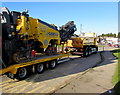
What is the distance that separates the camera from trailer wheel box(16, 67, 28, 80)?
544 centimetres

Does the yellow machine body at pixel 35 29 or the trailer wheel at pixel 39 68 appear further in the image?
the trailer wheel at pixel 39 68

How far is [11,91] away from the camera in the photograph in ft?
14.5

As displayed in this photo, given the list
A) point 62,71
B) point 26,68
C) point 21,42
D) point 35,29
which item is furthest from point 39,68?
point 35,29

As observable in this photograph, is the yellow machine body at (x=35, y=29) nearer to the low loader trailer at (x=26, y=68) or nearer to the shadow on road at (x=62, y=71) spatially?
the low loader trailer at (x=26, y=68)

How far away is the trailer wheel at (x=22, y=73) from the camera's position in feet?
17.8

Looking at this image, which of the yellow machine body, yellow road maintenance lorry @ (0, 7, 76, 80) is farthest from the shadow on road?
the yellow machine body

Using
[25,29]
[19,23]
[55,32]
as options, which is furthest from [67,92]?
[55,32]

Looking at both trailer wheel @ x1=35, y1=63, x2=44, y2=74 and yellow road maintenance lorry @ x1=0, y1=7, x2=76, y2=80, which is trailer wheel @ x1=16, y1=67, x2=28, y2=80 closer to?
yellow road maintenance lorry @ x1=0, y1=7, x2=76, y2=80

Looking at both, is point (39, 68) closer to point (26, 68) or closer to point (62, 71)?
point (26, 68)

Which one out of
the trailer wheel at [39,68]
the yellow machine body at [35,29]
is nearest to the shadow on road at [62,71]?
the trailer wheel at [39,68]

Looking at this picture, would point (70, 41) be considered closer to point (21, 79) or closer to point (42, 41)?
point (42, 41)

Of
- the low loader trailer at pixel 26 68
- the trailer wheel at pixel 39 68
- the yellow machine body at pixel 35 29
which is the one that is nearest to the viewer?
the low loader trailer at pixel 26 68

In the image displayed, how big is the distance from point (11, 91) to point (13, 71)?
3.21 feet

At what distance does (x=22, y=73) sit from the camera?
5.77 metres
